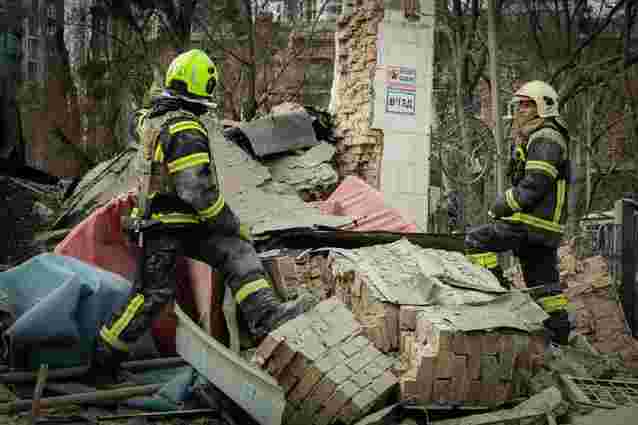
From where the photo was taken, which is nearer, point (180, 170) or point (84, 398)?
point (84, 398)

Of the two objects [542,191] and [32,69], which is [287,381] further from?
[32,69]

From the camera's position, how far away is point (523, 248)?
713cm

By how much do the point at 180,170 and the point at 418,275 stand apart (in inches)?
64.1

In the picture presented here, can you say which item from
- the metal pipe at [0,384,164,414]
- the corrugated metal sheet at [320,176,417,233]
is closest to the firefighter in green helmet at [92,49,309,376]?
the metal pipe at [0,384,164,414]

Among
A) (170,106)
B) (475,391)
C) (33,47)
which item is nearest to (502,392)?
(475,391)

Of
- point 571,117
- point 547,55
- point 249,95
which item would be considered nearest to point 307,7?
point 249,95

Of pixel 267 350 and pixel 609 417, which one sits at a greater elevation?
pixel 267 350

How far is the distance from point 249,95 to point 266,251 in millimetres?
13545

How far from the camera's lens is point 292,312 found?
5590mm

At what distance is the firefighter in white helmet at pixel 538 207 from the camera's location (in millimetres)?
6867

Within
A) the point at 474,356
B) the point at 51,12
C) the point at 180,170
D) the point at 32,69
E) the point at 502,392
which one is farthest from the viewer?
the point at 32,69

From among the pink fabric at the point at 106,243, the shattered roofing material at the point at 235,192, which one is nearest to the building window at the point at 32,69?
the shattered roofing material at the point at 235,192

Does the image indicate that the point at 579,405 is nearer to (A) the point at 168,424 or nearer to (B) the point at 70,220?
(A) the point at 168,424

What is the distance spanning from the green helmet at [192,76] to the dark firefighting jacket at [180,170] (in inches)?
4.0
